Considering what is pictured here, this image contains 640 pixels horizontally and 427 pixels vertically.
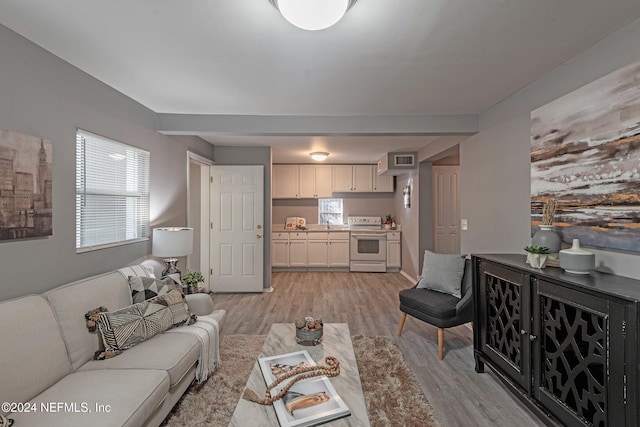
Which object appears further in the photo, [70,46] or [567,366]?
[70,46]

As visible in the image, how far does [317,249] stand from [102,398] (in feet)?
17.3

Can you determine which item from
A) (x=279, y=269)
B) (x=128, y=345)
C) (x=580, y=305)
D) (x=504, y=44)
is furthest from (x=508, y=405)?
(x=279, y=269)

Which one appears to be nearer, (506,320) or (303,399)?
(303,399)

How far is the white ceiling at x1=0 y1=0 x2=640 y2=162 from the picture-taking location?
1.63 metres

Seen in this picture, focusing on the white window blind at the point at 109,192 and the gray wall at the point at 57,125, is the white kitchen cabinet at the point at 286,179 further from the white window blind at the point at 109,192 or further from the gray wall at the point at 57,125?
the gray wall at the point at 57,125

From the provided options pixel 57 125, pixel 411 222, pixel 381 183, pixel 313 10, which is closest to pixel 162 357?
pixel 57 125

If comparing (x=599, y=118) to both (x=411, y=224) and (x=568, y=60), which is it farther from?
(x=411, y=224)

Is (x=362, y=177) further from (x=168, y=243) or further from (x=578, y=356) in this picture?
(x=578, y=356)

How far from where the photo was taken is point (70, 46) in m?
2.03

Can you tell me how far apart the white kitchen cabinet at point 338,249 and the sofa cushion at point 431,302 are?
3393mm

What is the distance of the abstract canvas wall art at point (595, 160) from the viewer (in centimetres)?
170

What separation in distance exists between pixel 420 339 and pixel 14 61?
3873 mm

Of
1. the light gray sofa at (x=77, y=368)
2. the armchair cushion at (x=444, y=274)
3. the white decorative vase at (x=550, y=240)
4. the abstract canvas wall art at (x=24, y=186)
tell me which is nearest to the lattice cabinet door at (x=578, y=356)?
the white decorative vase at (x=550, y=240)

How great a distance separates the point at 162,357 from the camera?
1.93m
